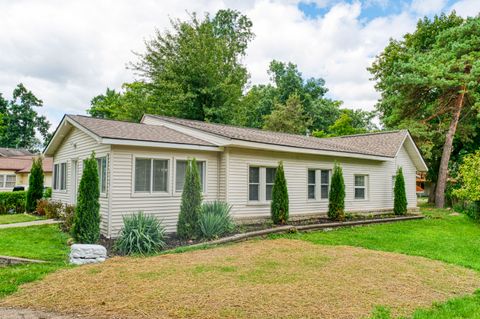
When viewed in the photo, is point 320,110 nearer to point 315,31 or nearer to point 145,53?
point 145,53

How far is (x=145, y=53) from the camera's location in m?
28.9

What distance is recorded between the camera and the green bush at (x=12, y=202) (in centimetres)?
1658

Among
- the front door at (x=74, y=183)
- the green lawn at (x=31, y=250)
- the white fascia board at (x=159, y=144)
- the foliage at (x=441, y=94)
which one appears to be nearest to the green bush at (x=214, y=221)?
the white fascia board at (x=159, y=144)

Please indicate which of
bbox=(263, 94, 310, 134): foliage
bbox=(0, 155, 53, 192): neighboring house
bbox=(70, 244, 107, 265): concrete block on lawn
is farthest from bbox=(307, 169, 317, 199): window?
bbox=(0, 155, 53, 192): neighboring house

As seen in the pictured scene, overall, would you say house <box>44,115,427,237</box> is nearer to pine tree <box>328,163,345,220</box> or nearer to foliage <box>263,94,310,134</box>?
pine tree <box>328,163,345,220</box>

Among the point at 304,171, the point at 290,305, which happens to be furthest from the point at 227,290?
the point at 304,171

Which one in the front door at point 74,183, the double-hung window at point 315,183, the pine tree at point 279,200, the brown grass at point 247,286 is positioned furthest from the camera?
the double-hung window at point 315,183

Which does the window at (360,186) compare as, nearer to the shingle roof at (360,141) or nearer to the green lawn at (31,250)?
the shingle roof at (360,141)

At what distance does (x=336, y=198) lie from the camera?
527 inches

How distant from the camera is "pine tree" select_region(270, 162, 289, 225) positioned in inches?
460

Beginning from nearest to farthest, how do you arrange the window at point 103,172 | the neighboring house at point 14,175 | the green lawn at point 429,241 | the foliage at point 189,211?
the green lawn at point 429,241, the foliage at point 189,211, the window at point 103,172, the neighboring house at point 14,175

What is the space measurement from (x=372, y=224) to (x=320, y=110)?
27.1 meters

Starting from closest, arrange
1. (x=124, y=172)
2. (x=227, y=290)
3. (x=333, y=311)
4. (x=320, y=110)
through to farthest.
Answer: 1. (x=333, y=311)
2. (x=227, y=290)
3. (x=124, y=172)
4. (x=320, y=110)

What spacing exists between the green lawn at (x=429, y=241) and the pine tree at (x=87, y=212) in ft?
18.2
